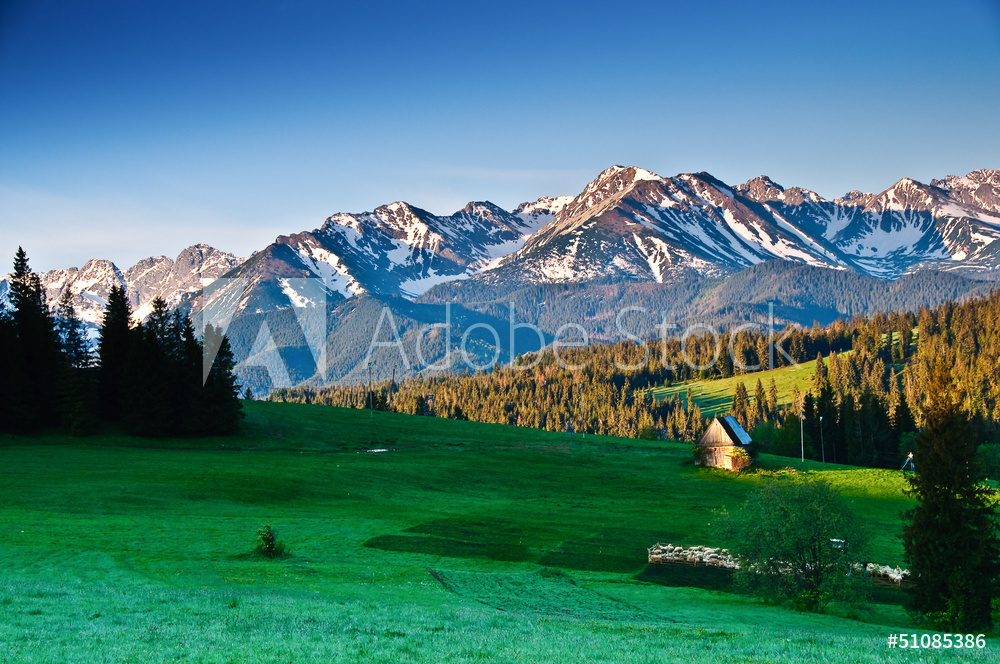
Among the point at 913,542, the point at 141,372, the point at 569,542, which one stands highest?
the point at 141,372

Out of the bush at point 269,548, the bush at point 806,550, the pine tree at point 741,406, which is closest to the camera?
the bush at point 806,550

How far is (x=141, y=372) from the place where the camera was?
278 ft

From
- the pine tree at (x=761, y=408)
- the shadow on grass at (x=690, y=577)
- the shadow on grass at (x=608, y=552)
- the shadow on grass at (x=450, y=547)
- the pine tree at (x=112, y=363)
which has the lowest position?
the shadow on grass at (x=690, y=577)

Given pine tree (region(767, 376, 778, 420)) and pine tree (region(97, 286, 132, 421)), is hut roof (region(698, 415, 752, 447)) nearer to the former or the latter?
pine tree (region(97, 286, 132, 421))

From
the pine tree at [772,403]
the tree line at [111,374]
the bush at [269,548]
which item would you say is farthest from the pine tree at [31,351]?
the pine tree at [772,403]

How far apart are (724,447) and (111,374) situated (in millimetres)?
76694

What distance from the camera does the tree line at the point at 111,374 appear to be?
263ft

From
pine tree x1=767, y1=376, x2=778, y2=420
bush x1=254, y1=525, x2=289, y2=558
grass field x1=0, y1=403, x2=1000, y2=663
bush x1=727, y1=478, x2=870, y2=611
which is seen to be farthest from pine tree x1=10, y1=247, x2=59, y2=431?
pine tree x1=767, y1=376, x2=778, y2=420

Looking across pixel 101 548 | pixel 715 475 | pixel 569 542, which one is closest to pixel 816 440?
pixel 715 475

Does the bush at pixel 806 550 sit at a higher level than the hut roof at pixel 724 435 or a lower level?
lower

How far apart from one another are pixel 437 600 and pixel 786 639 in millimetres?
14802

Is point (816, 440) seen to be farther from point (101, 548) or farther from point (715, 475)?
point (101, 548)

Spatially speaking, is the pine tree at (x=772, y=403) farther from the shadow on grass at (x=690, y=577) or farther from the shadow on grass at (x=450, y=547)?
the shadow on grass at (x=450, y=547)

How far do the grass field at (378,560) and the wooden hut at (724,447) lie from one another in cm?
271
